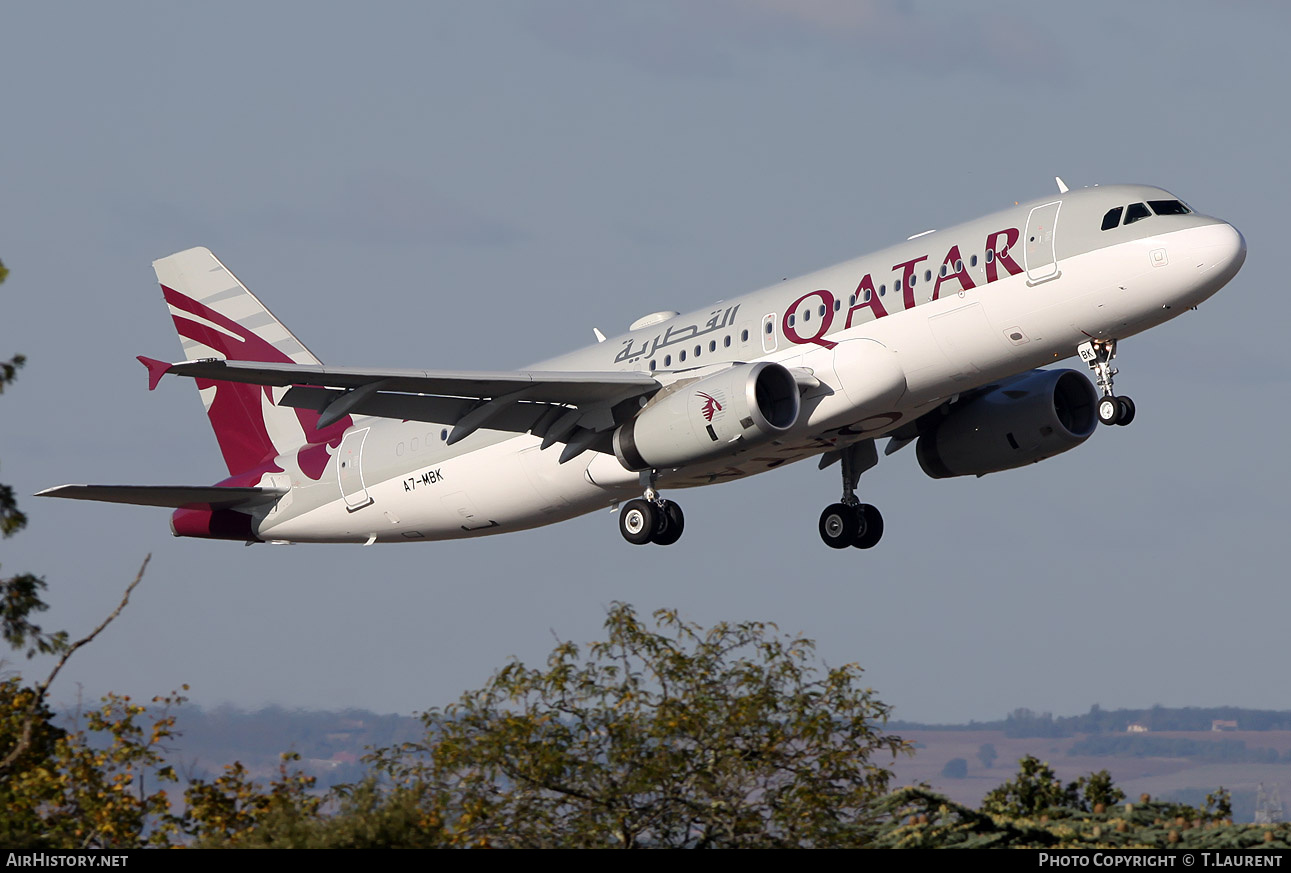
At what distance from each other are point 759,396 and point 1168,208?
8576mm

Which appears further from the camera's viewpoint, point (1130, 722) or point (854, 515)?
point (1130, 722)

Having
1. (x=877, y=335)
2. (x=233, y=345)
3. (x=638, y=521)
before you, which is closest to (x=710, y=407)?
(x=877, y=335)

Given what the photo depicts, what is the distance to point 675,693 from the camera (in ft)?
82.7

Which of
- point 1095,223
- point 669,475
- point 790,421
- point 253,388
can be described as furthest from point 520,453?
point 1095,223

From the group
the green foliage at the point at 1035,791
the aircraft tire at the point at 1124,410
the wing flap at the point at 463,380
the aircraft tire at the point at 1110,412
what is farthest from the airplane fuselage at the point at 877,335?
the green foliage at the point at 1035,791

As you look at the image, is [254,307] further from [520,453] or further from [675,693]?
[675,693]

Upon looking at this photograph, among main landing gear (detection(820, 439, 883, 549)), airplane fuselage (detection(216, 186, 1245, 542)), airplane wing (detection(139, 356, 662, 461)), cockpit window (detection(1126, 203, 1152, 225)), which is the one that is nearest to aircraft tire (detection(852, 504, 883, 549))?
main landing gear (detection(820, 439, 883, 549))

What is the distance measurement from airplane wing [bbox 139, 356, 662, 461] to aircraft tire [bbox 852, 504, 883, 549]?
302 inches

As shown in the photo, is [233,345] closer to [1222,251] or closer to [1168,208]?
[1168,208]

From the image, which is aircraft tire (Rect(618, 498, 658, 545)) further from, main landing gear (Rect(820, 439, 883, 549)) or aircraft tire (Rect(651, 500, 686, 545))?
main landing gear (Rect(820, 439, 883, 549))

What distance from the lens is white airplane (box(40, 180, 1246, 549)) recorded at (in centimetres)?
3183

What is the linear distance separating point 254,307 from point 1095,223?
80.9 ft

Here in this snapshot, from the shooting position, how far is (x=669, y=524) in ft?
121

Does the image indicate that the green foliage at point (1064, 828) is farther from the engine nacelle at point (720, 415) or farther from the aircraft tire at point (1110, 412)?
the engine nacelle at point (720, 415)
